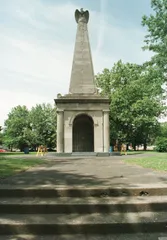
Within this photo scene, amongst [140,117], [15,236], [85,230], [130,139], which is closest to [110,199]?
[85,230]

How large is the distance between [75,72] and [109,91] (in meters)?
22.7

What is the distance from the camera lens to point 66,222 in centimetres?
406

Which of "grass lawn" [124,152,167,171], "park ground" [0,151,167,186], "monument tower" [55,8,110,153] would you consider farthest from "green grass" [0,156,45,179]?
"monument tower" [55,8,110,153]

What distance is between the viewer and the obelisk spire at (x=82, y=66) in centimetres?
2314

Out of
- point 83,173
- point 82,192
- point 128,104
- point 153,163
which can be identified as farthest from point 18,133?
point 82,192

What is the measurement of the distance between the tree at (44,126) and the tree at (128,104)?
20.6 meters

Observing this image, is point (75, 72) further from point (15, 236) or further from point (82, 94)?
point (15, 236)

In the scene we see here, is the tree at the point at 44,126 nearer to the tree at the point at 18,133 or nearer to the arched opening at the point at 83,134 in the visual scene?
the tree at the point at 18,133

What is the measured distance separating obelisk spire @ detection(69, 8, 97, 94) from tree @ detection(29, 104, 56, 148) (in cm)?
3704

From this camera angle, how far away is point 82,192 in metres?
5.07

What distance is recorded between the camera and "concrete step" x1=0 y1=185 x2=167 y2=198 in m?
5.07

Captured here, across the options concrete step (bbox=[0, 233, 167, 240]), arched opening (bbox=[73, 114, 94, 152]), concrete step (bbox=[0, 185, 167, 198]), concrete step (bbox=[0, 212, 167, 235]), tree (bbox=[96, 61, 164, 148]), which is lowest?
concrete step (bbox=[0, 233, 167, 240])

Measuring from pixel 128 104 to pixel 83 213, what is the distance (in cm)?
3764

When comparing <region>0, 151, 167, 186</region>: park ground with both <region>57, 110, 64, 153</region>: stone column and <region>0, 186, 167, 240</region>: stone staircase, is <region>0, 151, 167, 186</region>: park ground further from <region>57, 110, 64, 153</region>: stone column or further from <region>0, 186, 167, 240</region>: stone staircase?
<region>57, 110, 64, 153</region>: stone column
